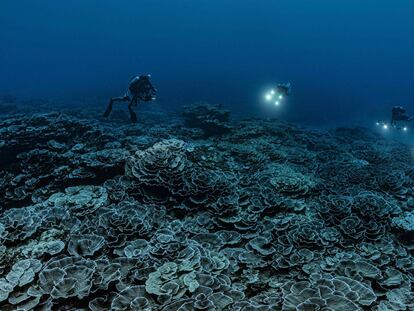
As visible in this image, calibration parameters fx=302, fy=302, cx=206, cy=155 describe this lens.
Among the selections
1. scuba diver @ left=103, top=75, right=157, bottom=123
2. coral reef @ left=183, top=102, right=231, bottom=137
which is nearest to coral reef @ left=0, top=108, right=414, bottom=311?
scuba diver @ left=103, top=75, right=157, bottom=123

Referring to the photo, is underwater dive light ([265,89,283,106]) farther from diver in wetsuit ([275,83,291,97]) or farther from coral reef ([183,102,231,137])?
coral reef ([183,102,231,137])

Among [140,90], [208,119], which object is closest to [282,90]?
[208,119]

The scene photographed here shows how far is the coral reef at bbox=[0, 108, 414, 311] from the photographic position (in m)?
3.98

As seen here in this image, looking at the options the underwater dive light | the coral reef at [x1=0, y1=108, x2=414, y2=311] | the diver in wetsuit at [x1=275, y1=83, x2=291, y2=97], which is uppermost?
the diver in wetsuit at [x1=275, y1=83, x2=291, y2=97]

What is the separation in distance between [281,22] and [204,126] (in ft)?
549

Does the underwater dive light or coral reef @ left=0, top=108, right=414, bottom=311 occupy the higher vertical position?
the underwater dive light

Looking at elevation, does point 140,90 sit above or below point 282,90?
above

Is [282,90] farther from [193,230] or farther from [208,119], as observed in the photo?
[193,230]

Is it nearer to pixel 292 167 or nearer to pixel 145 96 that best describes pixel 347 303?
pixel 292 167

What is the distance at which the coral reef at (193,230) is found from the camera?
3979mm

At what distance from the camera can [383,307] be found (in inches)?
152

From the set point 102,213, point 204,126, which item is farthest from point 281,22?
point 102,213

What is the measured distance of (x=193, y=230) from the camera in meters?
5.88

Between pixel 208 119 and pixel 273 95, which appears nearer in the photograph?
pixel 273 95
